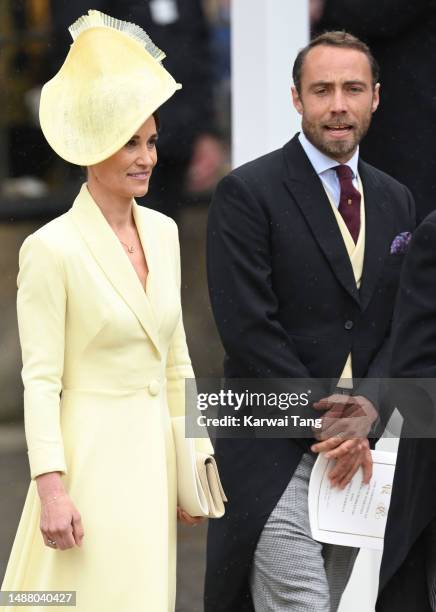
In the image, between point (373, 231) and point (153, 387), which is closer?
point (153, 387)

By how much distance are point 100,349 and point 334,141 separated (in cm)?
91

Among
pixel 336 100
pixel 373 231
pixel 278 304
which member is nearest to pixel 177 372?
pixel 278 304

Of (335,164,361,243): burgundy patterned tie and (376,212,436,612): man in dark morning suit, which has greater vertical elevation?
(335,164,361,243): burgundy patterned tie

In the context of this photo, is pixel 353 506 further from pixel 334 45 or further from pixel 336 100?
pixel 334 45

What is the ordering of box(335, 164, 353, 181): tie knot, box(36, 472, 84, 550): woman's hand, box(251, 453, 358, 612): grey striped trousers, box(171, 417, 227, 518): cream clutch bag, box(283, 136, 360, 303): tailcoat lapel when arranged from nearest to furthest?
box(36, 472, 84, 550): woman's hand, box(171, 417, 227, 518): cream clutch bag, box(251, 453, 358, 612): grey striped trousers, box(283, 136, 360, 303): tailcoat lapel, box(335, 164, 353, 181): tie knot

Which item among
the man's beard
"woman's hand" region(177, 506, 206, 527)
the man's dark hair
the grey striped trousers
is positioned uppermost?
the man's dark hair

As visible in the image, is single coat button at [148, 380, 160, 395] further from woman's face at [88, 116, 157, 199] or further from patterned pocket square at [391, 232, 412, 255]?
patterned pocket square at [391, 232, 412, 255]

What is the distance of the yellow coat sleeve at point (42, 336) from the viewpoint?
135 inches

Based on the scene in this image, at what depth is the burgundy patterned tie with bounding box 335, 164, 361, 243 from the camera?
Result: 4.07 meters

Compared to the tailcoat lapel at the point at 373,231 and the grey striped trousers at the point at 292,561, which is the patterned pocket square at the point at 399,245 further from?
the grey striped trousers at the point at 292,561

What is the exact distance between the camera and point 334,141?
4.02 meters

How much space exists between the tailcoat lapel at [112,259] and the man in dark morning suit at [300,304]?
1.42ft

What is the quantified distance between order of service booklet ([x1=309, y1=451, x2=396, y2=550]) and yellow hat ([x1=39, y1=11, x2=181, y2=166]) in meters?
1.00

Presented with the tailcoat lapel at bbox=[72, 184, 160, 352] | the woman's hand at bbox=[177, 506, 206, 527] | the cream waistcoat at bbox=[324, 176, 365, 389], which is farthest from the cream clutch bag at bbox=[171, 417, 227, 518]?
the cream waistcoat at bbox=[324, 176, 365, 389]
